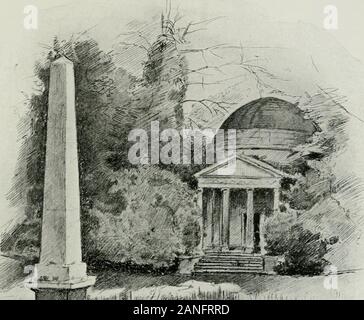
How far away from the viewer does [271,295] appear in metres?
6.64

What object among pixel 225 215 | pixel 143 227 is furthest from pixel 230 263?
pixel 143 227

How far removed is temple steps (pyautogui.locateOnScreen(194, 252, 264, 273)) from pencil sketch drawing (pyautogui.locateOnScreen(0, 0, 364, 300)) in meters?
0.01

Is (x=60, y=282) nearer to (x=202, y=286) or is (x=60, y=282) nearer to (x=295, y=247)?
(x=202, y=286)

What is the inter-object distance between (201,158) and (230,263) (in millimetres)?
1100

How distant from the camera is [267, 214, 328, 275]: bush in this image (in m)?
6.64

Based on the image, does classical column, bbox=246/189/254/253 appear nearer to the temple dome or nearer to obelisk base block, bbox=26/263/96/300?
the temple dome

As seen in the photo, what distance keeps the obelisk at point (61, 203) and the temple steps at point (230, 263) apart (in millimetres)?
1234

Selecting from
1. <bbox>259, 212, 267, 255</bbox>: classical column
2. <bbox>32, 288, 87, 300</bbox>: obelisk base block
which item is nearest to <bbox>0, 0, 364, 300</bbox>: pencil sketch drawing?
<bbox>259, 212, 267, 255</bbox>: classical column

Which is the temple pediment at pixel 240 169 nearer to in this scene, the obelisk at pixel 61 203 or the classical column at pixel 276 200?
the classical column at pixel 276 200

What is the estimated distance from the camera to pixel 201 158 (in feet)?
21.8

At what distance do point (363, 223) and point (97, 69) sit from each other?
311 centimetres

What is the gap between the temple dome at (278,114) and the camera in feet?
21.9
